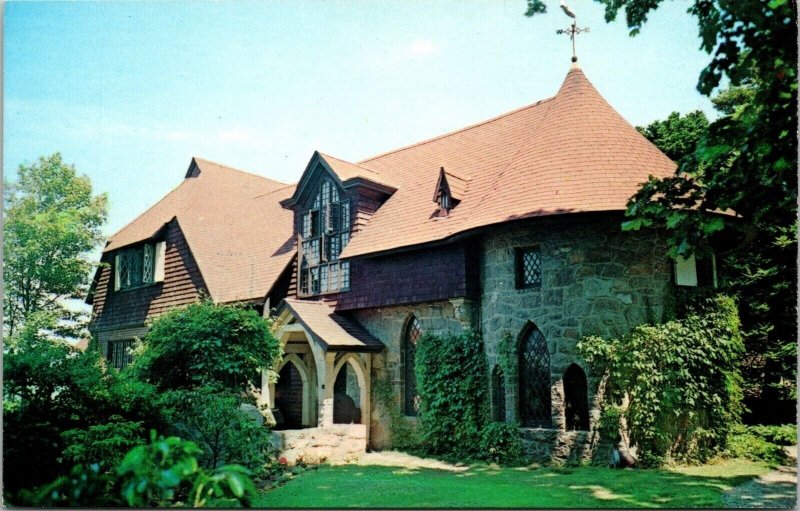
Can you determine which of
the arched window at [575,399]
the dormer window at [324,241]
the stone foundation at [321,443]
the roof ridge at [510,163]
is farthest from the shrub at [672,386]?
the dormer window at [324,241]

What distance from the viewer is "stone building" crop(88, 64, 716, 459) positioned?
11352 mm

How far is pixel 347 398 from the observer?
49.6 ft

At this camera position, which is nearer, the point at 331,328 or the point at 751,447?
the point at 751,447

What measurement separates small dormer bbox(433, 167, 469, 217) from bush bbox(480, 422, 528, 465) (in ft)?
15.4

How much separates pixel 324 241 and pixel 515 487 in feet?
29.4

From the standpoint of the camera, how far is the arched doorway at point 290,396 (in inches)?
655

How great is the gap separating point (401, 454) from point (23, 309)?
7.93 meters

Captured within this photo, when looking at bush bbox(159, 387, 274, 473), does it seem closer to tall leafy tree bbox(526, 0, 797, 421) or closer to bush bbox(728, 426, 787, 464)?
tall leafy tree bbox(526, 0, 797, 421)

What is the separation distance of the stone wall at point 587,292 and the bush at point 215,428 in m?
5.10

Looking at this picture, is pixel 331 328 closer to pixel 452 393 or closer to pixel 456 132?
pixel 452 393

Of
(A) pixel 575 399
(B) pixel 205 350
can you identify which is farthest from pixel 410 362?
(B) pixel 205 350

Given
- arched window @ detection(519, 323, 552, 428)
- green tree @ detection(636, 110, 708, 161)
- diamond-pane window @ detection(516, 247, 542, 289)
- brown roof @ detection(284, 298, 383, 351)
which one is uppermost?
green tree @ detection(636, 110, 708, 161)

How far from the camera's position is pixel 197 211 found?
19.3m

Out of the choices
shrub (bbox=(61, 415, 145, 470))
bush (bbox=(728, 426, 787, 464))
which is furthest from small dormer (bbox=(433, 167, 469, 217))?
shrub (bbox=(61, 415, 145, 470))
